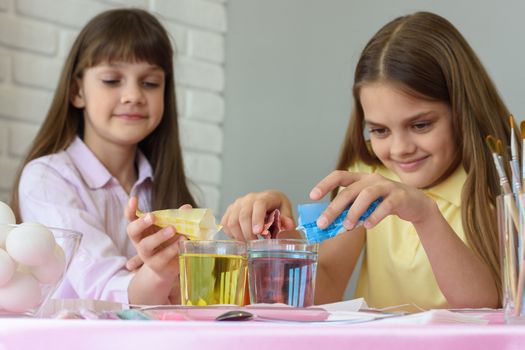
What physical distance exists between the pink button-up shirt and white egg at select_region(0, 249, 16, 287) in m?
0.70

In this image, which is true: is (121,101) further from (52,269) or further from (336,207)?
(52,269)

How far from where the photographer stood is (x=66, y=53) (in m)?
2.09

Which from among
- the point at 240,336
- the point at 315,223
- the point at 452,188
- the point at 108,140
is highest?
the point at 108,140

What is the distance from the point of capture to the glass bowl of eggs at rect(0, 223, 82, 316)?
27.4 inches

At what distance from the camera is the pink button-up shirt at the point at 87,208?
1.51 metres

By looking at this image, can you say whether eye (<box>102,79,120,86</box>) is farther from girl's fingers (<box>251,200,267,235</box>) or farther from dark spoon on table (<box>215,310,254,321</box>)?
dark spoon on table (<box>215,310,254,321</box>)

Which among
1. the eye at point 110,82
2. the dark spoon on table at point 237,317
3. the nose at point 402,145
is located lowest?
the dark spoon on table at point 237,317

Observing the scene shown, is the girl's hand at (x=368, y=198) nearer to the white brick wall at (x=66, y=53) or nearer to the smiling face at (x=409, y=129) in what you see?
the smiling face at (x=409, y=129)

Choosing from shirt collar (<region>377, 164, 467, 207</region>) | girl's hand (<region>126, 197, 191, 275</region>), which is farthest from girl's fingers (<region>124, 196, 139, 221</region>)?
shirt collar (<region>377, 164, 467, 207</region>)

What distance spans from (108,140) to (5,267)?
48.7 inches

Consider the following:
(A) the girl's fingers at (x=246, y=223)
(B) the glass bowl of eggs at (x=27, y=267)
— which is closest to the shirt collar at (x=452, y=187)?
(A) the girl's fingers at (x=246, y=223)

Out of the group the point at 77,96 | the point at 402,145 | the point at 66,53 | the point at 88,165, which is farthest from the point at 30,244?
the point at 66,53

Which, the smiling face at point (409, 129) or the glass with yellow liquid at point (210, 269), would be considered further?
Answer: the smiling face at point (409, 129)

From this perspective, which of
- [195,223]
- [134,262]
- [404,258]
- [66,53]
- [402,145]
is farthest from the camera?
[66,53]
